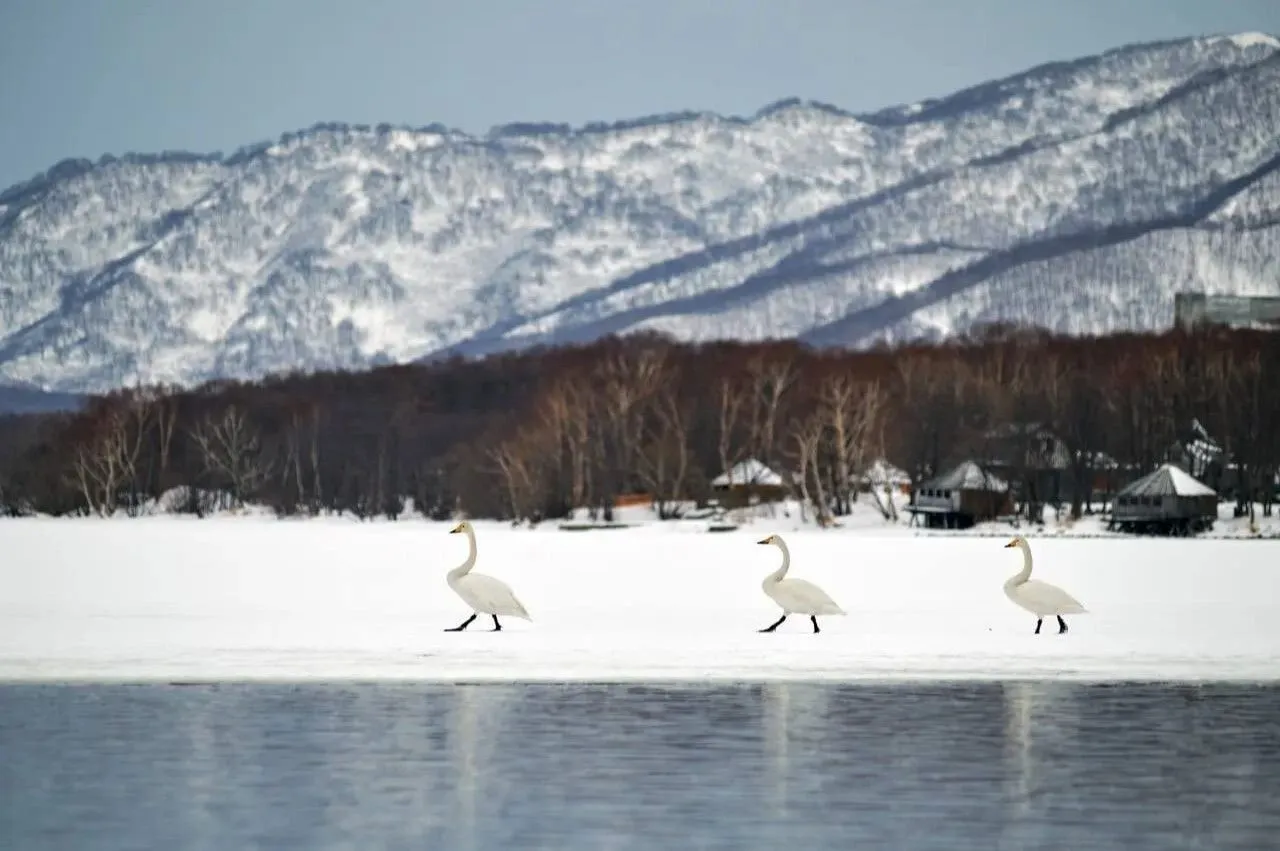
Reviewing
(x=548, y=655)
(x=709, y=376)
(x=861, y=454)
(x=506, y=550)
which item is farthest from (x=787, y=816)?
(x=709, y=376)

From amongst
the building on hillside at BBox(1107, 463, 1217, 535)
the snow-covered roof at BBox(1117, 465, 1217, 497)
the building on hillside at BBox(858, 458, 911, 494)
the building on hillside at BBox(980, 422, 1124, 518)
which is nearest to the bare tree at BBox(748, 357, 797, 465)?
the building on hillside at BBox(858, 458, 911, 494)

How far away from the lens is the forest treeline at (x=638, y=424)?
9256 centimetres

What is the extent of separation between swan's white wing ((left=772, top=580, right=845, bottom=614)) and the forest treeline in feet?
182

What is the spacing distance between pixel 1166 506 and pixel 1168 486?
757 mm

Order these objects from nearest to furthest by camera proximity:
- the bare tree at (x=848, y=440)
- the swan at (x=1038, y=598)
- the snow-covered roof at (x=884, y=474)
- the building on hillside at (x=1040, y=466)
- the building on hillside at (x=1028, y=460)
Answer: the swan at (x=1038, y=598) → the building on hillside at (x=1040, y=466) → the building on hillside at (x=1028, y=460) → the bare tree at (x=848, y=440) → the snow-covered roof at (x=884, y=474)

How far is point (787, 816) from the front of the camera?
1369 centimetres

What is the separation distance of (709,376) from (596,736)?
12243 centimetres

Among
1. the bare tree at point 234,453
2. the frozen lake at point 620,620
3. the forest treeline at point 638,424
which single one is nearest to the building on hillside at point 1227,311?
the forest treeline at point 638,424

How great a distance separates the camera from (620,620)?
2772 centimetres

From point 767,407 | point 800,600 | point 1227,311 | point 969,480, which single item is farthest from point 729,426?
point 800,600

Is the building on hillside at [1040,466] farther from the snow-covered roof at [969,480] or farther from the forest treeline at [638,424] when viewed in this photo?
the snow-covered roof at [969,480]

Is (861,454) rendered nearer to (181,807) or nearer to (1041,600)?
(1041,600)

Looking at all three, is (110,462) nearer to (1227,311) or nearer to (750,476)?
(750,476)

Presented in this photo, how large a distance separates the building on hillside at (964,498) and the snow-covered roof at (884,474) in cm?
324
